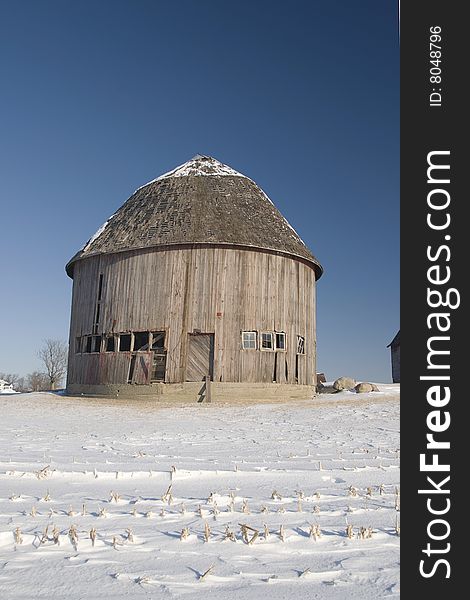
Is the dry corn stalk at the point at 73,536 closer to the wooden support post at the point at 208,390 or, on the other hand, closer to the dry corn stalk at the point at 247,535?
the dry corn stalk at the point at 247,535

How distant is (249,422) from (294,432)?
9.20 ft

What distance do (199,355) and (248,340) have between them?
2077mm

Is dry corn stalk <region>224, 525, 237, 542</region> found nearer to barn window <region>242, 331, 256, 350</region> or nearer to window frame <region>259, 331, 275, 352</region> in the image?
barn window <region>242, 331, 256, 350</region>

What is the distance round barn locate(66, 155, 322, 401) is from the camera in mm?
23734

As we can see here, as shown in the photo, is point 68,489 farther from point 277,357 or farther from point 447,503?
point 277,357

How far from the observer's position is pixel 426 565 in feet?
10.1

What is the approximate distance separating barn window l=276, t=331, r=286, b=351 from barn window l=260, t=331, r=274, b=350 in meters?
0.30

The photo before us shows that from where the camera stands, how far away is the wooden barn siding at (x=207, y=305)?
2375cm

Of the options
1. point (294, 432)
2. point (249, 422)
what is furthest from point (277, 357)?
point (294, 432)

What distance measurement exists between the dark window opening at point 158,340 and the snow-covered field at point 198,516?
12540 millimetres

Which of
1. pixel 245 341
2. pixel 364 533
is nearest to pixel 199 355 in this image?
pixel 245 341

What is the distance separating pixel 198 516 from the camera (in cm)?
491

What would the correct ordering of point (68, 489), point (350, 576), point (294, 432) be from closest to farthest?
point (350, 576), point (68, 489), point (294, 432)

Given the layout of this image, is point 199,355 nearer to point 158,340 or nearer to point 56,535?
point 158,340
